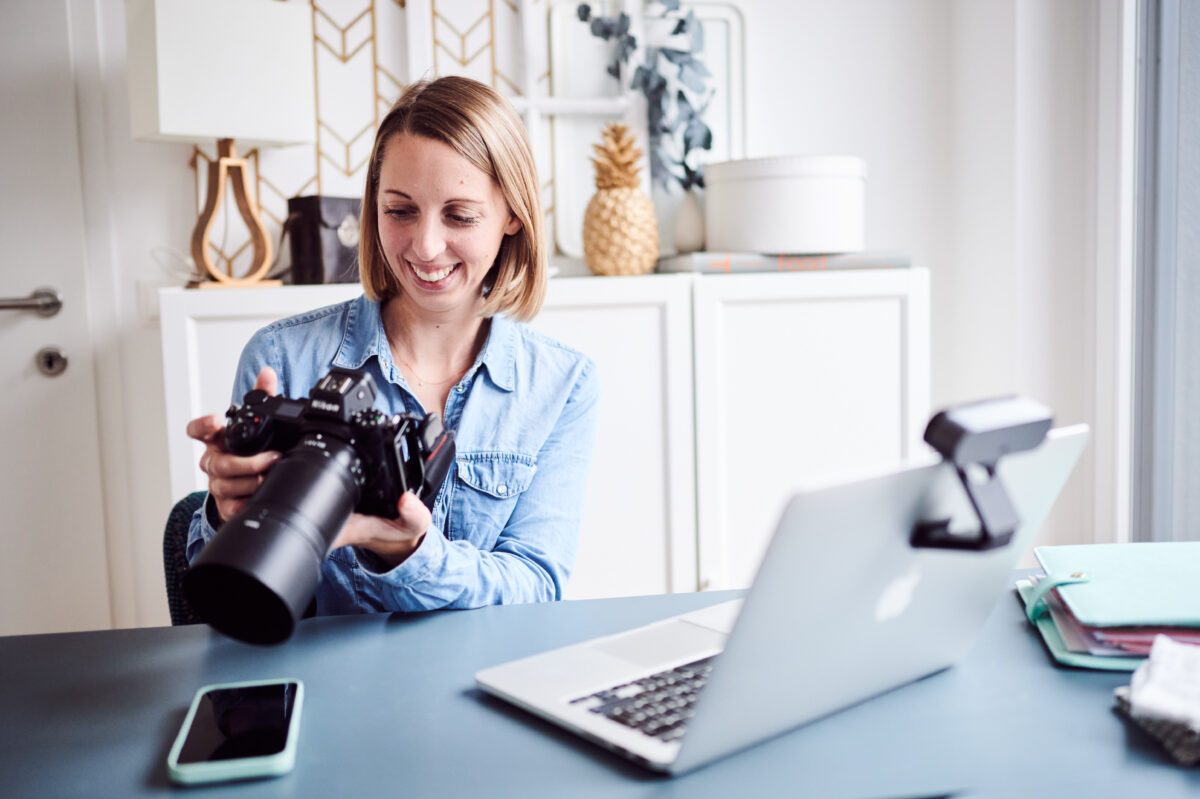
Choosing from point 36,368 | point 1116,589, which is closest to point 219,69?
point 36,368

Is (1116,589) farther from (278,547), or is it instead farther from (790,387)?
(790,387)

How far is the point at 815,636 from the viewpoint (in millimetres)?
552

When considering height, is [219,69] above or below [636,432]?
above

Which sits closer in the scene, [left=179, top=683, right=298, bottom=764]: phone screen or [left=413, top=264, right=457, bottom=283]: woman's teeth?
[left=179, top=683, right=298, bottom=764]: phone screen

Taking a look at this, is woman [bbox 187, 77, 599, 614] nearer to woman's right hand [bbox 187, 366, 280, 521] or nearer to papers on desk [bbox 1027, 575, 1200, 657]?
woman's right hand [bbox 187, 366, 280, 521]

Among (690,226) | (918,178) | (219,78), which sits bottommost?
(690,226)

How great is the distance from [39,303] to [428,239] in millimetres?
1264

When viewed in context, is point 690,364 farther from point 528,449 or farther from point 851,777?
point 851,777

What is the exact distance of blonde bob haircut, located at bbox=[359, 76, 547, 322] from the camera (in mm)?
1104

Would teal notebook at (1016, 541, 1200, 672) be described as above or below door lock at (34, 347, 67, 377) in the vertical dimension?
below

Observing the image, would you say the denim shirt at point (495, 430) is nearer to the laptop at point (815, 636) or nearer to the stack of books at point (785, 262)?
the laptop at point (815, 636)

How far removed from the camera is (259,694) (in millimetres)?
642

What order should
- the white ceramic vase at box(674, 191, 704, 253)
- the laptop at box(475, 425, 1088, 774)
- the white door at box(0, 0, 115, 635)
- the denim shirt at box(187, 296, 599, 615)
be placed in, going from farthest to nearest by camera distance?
the white ceramic vase at box(674, 191, 704, 253) < the white door at box(0, 0, 115, 635) < the denim shirt at box(187, 296, 599, 615) < the laptop at box(475, 425, 1088, 774)

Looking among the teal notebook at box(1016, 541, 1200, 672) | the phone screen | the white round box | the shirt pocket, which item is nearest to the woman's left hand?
the phone screen
